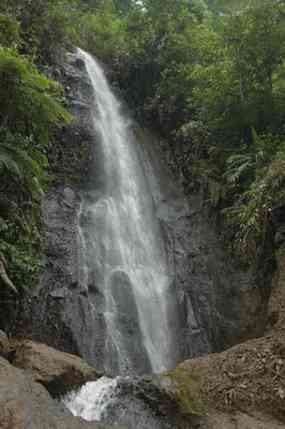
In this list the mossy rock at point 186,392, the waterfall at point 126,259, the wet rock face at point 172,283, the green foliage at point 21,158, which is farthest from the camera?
the waterfall at point 126,259

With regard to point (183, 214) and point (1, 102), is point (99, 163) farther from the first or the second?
point (1, 102)

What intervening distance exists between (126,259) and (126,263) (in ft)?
0.49

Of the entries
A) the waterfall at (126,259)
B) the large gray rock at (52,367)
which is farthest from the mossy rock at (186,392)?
the waterfall at (126,259)

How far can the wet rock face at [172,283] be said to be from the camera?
9742 millimetres

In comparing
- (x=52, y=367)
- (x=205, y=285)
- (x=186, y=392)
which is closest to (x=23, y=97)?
(x=52, y=367)

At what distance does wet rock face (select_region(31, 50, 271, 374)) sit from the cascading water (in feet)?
0.40

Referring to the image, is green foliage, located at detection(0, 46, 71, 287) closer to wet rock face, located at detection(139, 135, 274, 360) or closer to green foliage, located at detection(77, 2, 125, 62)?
wet rock face, located at detection(139, 135, 274, 360)

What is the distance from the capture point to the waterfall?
1030cm

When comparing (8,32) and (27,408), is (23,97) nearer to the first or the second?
(8,32)

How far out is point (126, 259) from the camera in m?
12.2

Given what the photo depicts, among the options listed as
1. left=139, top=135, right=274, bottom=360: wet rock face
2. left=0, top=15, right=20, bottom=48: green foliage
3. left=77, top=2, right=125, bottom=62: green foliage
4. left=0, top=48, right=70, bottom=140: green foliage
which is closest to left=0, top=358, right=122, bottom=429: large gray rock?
left=139, top=135, right=274, bottom=360: wet rock face

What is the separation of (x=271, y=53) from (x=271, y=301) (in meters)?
7.87

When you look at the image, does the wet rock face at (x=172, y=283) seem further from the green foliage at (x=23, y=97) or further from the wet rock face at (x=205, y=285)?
the green foliage at (x=23, y=97)

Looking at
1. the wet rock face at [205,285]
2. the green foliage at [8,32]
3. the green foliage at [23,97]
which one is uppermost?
the green foliage at [8,32]
